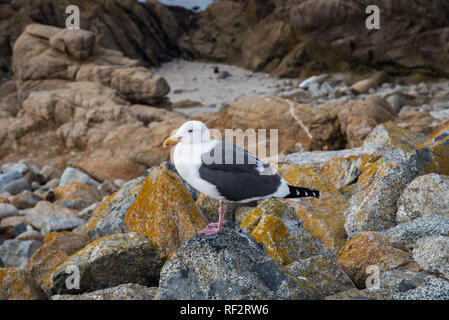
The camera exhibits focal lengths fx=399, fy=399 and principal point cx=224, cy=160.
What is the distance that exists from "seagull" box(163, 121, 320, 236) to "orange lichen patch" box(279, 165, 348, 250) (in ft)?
5.28

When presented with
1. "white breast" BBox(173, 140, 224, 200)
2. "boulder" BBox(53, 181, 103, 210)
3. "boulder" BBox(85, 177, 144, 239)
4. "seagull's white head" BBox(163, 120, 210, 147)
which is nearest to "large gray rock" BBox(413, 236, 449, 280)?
"white breast" BBox(173, 140, 224, 200)

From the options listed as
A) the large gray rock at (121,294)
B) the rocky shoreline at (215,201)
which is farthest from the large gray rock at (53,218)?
the large gray rock at (121,294)

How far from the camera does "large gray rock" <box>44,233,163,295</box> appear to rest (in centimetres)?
447

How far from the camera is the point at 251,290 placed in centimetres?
357

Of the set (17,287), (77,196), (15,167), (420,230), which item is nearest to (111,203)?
(17,287)

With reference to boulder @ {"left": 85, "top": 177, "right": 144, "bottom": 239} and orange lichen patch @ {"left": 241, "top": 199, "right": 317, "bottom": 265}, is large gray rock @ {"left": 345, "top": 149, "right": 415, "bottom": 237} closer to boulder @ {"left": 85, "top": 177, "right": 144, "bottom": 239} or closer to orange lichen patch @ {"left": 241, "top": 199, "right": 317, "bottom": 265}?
orange lichen patch @ {"left": 241, "top": 199, "right": 317, "bottom": 265}

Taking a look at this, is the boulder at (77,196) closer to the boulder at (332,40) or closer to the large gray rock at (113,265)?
the large gray rock at (113,265)

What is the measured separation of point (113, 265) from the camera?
4500 millimetres

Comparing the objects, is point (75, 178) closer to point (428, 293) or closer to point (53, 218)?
point (53, 218)

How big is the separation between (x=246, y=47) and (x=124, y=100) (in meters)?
23.4

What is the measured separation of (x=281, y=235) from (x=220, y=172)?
4.13ft

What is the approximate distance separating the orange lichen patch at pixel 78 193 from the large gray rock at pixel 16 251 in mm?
2520

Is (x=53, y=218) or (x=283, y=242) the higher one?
(x=283, y=242)

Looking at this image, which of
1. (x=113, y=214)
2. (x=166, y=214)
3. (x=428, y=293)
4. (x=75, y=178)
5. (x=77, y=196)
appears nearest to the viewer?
(x=428, y=293)
